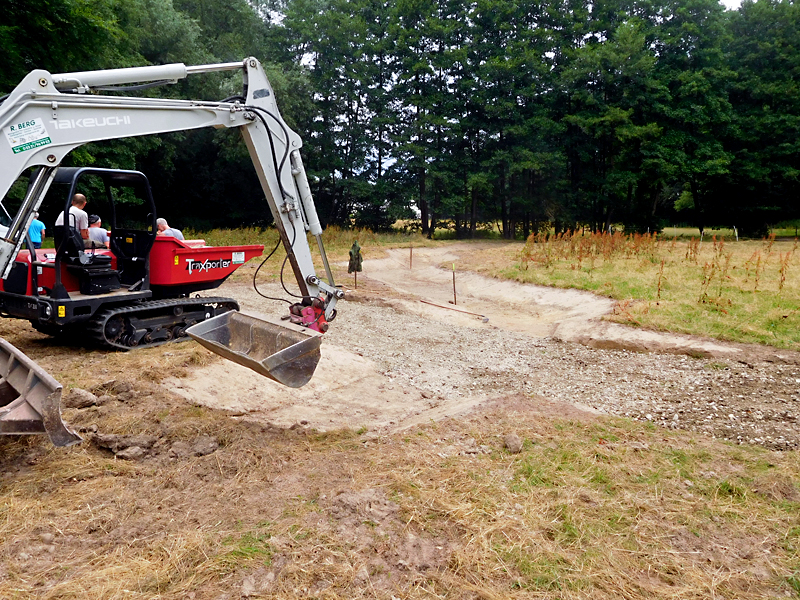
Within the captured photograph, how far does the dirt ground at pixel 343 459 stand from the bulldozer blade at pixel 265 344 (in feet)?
1.91

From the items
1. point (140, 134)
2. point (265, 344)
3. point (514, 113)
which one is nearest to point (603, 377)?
point (265, 344)

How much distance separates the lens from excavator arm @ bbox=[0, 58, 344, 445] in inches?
162

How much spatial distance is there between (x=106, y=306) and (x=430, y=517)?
215 inches

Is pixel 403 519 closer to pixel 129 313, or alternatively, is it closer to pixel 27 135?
pixel 27 135

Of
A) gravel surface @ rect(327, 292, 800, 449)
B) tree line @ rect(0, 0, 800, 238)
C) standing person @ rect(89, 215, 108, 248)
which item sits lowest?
gravel surface @ rect(327, 292, 800, 449)

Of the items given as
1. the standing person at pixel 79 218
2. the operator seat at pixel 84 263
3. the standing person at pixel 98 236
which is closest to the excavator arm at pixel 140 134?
the operator seat at pixel 84 263

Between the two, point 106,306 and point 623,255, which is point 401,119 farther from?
point 106,306

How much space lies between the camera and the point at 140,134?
4805mm

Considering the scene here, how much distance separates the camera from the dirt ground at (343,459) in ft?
9.74

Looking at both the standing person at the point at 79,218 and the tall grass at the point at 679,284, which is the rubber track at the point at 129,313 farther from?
the tall grass at the point at 679,284

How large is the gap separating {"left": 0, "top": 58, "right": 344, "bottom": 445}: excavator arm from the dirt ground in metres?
0.58

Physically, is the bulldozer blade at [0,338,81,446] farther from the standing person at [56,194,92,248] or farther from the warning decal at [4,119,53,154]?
the standing person at [56,194,92,248]

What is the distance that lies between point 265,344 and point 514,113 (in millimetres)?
27490

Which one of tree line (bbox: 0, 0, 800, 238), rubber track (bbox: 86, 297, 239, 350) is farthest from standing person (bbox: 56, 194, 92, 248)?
tree line (bbox: 0, 0, 800, 238)
